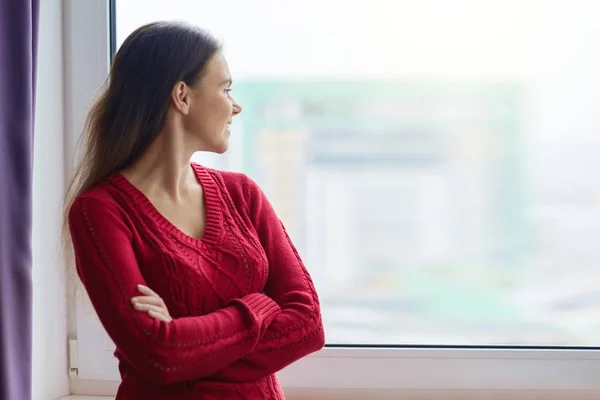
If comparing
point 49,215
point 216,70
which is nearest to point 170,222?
point 216,70

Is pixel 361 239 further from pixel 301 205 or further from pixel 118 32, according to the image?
pixel 118 32

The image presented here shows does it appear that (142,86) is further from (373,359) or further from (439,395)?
(439,395)

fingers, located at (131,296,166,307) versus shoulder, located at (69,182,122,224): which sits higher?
shoulder, located at (69,182,122,224)

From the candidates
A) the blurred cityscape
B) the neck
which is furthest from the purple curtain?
the blurred cityscape

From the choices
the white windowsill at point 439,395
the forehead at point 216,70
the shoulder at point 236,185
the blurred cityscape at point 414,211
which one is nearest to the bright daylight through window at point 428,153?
the blurred cityscape at point 414,211

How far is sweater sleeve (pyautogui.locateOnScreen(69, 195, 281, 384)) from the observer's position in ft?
3.77

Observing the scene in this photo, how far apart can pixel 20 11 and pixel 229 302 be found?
72 centimetres

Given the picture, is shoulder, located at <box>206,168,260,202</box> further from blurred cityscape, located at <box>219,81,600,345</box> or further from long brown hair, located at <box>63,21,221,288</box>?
blurred cityscape, located at <box>219,81,600,345</box>

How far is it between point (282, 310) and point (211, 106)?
40 centimetres

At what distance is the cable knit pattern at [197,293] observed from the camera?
1.16m

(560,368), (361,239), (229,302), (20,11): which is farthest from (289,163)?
(560,368)

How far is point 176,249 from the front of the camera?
1264mm

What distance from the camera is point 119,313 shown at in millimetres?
1156

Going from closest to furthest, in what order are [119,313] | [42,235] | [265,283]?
[119,313] → [265,283] → [42,235]
